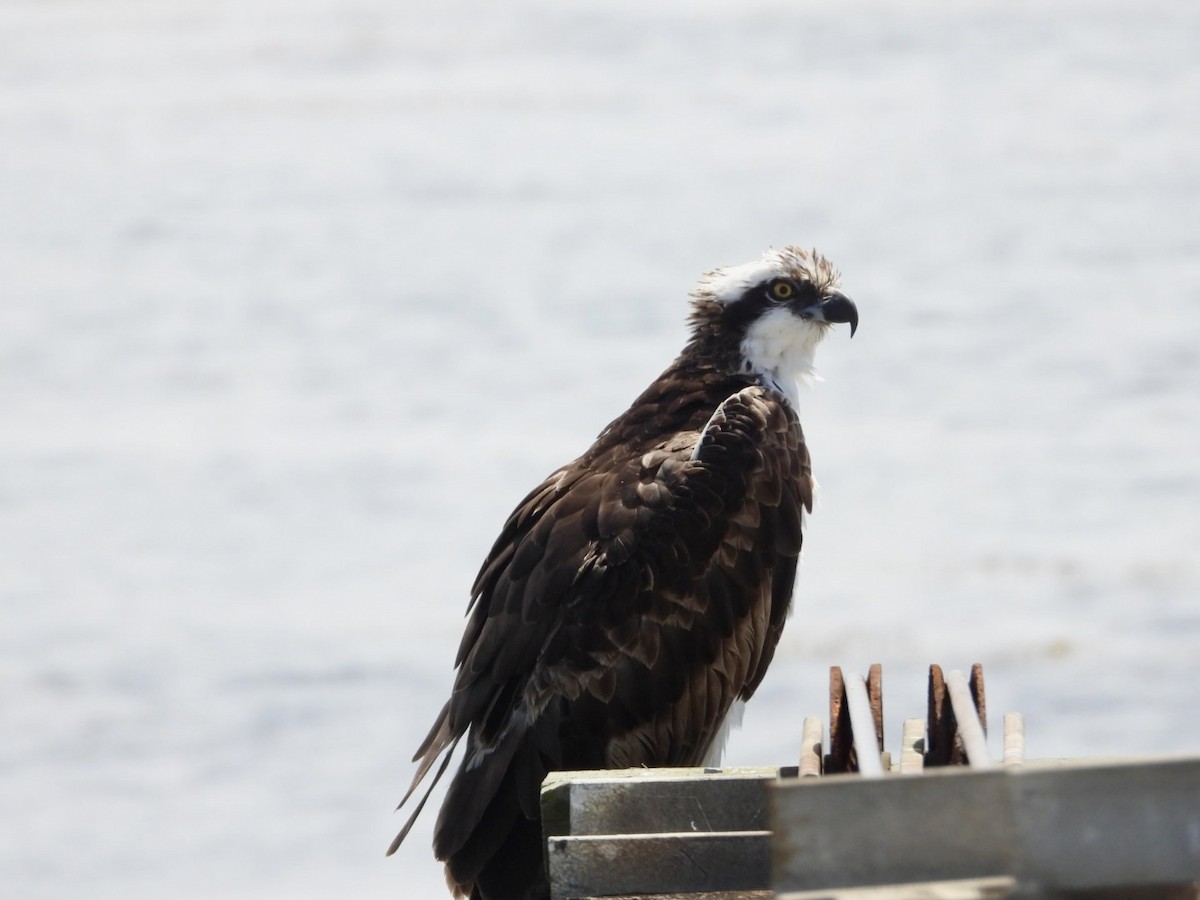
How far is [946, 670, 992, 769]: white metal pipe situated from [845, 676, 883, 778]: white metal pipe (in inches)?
7.6

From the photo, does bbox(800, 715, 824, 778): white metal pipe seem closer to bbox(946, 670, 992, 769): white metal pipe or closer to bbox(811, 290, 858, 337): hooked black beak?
bbox(946, 670, 992, 769): white metal pipe

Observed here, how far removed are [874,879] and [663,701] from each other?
134 inches

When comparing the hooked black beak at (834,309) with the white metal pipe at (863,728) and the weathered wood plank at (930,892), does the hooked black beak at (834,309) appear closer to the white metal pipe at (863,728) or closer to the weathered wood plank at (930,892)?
the white metal pipe at (863,728)

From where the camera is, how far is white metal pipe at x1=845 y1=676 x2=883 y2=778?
3.62 metres

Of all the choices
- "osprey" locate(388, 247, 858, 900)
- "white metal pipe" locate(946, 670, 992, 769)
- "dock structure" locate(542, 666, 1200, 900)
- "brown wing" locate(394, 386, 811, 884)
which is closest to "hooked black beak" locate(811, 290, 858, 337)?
"osprey" locate(388, 247, 858, 900)

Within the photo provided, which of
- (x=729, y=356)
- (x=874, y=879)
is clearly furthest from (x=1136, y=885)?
(x=729, y=356)

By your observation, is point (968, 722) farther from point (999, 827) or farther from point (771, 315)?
point (771, 315)

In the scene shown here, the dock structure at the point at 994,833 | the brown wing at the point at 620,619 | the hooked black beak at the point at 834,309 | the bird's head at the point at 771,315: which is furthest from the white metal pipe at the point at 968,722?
the hooked black beak at the point at 834,309

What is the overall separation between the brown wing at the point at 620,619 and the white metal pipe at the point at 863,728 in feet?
6.39

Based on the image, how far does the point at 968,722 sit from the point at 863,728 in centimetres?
25

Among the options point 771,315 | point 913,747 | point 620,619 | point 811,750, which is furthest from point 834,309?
point 811,750

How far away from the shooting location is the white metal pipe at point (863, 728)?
3623 mm

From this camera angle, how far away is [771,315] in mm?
7500

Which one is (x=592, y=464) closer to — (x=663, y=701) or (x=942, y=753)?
(x=663, y=701)
